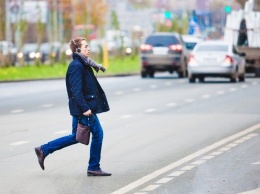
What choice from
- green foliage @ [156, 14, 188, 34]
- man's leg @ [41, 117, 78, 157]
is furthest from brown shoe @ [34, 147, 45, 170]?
green foliage @ [156, 14, 188, 34]

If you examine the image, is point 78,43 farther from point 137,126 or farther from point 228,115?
point 228,115

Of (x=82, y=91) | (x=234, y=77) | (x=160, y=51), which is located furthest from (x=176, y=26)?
(x=82, y=91)

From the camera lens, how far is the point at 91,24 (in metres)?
117

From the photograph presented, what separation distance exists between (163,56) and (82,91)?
3544cm

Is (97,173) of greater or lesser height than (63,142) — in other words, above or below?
below

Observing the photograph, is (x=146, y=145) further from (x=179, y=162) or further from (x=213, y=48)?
(x=213, y=48)

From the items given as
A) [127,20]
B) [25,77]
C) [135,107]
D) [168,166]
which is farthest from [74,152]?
[127,20]

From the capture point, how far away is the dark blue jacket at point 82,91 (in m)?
14.3

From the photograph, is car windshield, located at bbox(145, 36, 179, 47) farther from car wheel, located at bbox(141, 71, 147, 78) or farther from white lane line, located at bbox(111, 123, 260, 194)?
white lane line, located at bbox(111, 123, 260, 194)

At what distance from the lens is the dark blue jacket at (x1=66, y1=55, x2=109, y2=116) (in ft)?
47.0

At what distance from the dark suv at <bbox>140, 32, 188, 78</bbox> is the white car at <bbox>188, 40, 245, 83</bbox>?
4713 mm

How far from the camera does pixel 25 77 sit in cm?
4828

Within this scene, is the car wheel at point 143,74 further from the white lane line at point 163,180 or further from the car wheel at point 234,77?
the white lane line at point 163,180

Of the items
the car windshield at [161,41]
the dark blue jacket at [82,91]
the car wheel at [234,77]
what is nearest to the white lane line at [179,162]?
the dark blue jacket at [82,91]
